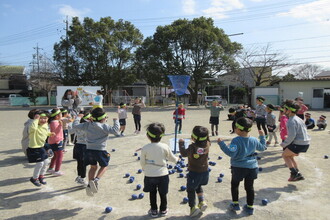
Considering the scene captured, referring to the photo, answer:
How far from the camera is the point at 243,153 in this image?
150 inches

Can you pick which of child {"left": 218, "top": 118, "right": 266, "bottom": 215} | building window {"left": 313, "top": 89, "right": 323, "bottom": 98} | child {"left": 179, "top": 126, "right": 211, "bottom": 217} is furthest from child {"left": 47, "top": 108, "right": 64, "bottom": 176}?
building window {"left": 313, "top": 89, "right": 323, "bottom": 98}

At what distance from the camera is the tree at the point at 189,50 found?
3056 centimetres

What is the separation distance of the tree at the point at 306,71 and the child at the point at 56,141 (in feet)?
151

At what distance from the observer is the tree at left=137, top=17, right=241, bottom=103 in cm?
3056

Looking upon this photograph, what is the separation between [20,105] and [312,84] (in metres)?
41.4

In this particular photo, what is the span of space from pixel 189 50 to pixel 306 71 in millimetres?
31562

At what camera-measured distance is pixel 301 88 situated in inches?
1139

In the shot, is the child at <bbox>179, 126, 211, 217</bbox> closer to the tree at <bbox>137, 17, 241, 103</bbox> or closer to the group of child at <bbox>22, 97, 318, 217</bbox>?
the group of child at <bbox>22, 97, 318, 217</bbox>

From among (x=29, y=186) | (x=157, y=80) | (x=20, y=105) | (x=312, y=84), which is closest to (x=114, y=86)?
(x=157, y=80)

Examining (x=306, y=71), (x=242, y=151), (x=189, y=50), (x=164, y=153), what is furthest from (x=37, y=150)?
(x=306, y=71)

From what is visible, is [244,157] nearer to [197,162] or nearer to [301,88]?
[197,162]

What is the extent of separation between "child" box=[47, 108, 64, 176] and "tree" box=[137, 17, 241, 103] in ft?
85.2

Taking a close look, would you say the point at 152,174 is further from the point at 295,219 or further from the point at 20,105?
the point at 20,105

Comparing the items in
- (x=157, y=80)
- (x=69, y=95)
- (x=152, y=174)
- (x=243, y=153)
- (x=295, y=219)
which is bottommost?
(x=295, y=219)
